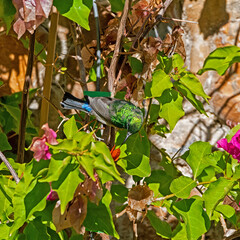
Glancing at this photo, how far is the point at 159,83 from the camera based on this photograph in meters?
0.93

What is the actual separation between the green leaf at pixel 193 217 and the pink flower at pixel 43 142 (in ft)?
1.15

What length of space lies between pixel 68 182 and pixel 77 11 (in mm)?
371

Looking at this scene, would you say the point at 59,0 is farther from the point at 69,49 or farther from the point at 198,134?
the point at 198,134

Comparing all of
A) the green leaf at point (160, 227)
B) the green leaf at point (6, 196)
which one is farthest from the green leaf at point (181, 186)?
the green leaf at point (6, 196)

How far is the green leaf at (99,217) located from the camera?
0.83m

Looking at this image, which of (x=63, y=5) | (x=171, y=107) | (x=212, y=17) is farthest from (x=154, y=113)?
(x=212, y=17)

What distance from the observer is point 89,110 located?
84cm

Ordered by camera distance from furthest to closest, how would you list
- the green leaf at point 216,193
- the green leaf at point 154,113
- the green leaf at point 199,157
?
1. the green leaf at point 154,113
2. the green leaf at point 199,157
3. the green leaf at point 216,193

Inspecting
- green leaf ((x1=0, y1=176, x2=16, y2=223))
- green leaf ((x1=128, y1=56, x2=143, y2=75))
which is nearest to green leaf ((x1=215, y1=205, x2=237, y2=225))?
green leaf ((x1=128, y1=56, x2=143, y2=75))

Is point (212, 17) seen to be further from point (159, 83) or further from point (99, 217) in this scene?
point (99, 217)

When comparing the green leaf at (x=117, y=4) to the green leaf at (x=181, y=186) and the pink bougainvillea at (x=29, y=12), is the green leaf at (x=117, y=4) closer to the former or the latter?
the pink bougainvillea at (x=29, y=12)

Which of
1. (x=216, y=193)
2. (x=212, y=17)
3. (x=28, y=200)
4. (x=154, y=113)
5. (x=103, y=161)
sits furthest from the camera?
(x=212, y=17)

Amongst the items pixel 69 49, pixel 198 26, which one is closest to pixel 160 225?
pixel 69 49

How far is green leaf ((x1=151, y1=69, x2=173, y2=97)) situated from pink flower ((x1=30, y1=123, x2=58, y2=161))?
0.28 metres
